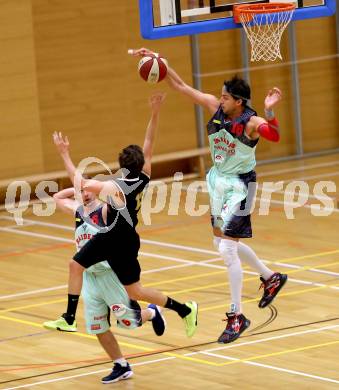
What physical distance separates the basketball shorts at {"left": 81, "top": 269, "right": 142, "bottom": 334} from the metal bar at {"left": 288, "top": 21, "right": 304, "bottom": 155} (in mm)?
13232

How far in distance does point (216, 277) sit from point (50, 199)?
6267 millimetres

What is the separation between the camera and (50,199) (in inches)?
817

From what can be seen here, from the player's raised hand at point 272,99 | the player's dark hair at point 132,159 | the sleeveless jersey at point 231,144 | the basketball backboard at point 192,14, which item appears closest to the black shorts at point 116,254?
the player's dark hair at point 132,159

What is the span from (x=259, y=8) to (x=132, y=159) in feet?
12.5

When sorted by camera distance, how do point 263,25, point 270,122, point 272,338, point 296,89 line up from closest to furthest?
point 270,122 < point 272,338 < point 263,25 < point 296,89

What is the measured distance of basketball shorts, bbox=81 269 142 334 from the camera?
11.1 meters

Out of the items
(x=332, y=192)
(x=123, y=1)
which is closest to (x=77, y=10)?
(x=123, y=1)

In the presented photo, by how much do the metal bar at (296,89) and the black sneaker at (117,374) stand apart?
43.6ft

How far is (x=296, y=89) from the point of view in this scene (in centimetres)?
2373

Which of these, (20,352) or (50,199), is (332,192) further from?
(20,352)

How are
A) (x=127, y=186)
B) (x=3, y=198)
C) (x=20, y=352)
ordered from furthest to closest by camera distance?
(x=3, y=198) → (x=20, y=352) → (x=127, y=186)

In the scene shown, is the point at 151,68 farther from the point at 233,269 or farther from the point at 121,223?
the point at 233,269

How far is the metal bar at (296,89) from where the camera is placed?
23469mm

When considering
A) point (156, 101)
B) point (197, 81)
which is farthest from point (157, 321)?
point (197, 81)
